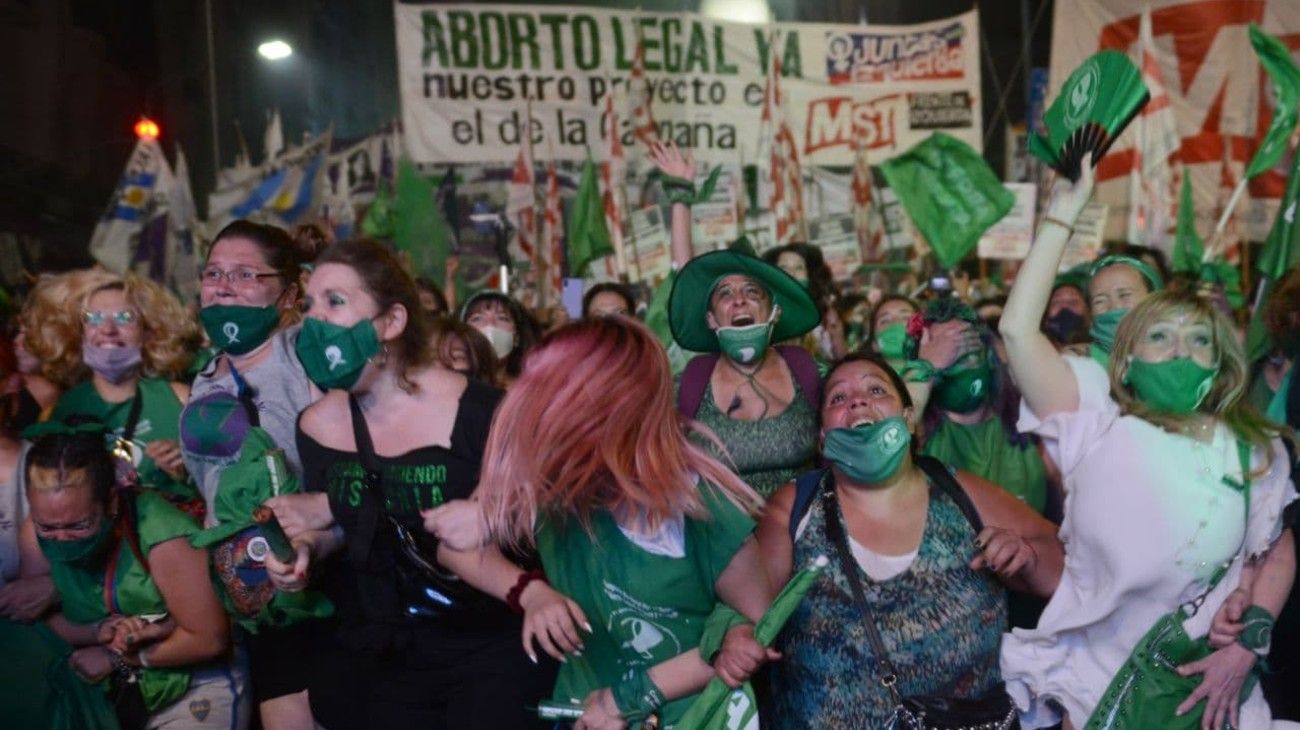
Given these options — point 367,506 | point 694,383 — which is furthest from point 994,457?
point 367,506

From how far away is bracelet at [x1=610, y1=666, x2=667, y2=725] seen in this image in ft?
9.31

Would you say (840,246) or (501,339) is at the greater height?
(840,246)

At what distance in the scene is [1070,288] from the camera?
6512mm

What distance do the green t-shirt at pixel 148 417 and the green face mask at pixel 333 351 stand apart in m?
1.31

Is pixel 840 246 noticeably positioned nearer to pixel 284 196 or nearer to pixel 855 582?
pixel 284 196

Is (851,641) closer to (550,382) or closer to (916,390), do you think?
(550,382)

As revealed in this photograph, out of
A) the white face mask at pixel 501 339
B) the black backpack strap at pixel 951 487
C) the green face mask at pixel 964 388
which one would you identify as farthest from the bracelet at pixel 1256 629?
the white face mask at pixel 501 339

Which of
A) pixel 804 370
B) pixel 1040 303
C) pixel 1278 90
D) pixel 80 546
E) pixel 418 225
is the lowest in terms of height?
pixel 80 546

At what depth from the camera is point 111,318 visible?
5074mm

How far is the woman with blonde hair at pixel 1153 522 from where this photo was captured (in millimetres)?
A: 3291

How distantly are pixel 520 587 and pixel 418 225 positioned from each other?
32.1ft

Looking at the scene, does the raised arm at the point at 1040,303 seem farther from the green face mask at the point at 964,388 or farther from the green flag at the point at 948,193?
the green flag at the point at 948,193

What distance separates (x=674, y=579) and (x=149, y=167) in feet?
34.6

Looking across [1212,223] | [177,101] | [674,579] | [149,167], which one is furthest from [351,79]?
[674,579]
